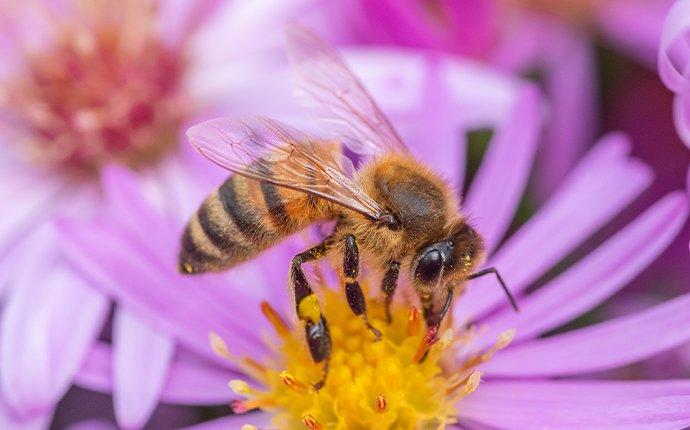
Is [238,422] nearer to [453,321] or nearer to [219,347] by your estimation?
[219,347]

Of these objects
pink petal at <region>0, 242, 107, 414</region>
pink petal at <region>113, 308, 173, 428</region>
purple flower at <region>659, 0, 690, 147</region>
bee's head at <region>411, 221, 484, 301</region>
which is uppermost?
purple flower at <region>659, 0, 690, 147</region>

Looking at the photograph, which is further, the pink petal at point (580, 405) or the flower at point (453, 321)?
the flower at point (453, 321)

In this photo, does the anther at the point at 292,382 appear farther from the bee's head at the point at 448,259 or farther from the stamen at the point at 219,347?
the bee's head at the point at 448,259

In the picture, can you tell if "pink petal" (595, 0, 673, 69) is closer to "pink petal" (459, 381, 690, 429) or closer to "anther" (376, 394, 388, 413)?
"pink petal" (459, 381, 690, 429)

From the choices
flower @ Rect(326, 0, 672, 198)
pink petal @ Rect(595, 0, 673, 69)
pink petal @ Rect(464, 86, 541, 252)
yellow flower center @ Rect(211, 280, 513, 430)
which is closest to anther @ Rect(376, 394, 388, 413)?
yellow flower center @ Rect(211, 280, 513, 430)

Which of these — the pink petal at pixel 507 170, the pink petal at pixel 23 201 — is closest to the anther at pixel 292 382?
the pink petal at pixel 507 170

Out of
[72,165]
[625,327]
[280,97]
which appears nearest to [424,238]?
[625,327]
